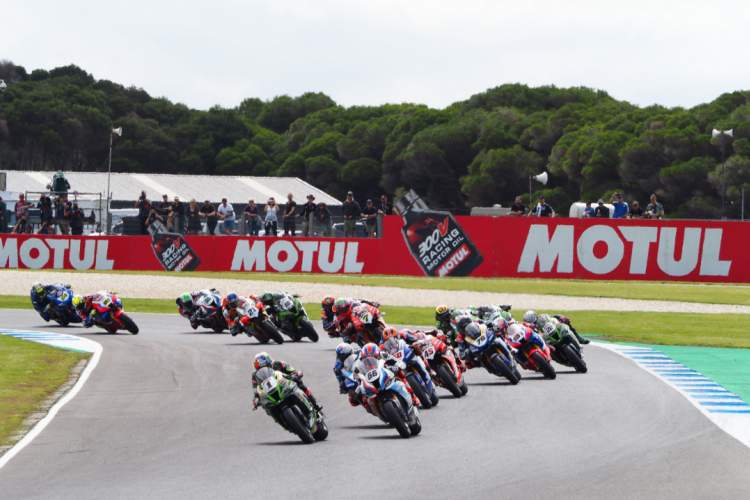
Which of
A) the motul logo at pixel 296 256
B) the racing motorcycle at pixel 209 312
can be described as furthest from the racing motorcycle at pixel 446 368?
the motul logo at pixel 296 256

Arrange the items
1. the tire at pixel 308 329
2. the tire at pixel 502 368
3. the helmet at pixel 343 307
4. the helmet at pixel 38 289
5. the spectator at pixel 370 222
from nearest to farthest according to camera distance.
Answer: the tire at pixel 502 368
the helmet at pixel 343 307
the tire at pixel 308 329
the helmet at pixel 38 289
the spectator at pixel 370 222

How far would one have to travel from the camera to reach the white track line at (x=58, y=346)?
9.04 m

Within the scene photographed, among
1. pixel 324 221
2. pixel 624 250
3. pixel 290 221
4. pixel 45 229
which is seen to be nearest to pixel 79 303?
pixel 324 221

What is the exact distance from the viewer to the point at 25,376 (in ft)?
43.7

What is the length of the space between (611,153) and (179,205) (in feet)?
147

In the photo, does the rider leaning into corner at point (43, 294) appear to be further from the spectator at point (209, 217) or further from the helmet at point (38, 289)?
the spectator at point (209, 217)

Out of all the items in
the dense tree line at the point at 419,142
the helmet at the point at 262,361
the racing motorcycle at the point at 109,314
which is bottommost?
the racing motorcycle at the point at 109,314

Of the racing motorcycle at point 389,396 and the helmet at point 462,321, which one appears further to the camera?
the helmet at point 462,321

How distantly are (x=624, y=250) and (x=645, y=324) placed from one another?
32.8 ft

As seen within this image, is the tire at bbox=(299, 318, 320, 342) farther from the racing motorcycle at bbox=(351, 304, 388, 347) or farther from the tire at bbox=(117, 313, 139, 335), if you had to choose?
the tire at bbox=(117, 313, 139, 335)

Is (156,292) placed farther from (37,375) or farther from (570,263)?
(37,375)

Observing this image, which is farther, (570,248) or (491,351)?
(570,248)

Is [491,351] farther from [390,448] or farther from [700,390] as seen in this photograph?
[390,448]

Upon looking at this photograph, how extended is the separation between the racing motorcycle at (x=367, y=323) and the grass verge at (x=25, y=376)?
412 cm
